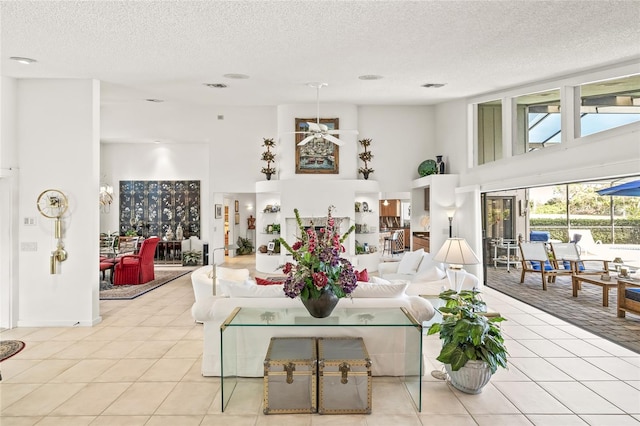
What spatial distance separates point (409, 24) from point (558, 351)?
3.72m

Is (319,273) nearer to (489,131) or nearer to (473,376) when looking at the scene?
(473,376)

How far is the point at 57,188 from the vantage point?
5.13 m

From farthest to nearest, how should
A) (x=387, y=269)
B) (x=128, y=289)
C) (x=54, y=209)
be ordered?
(x=128, y=289), (x=387, y=269), (x=54, y=209)

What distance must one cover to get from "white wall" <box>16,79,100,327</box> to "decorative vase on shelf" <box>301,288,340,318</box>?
145 inches

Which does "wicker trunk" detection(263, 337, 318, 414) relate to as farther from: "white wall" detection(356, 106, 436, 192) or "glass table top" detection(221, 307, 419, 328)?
"white wall" detection(356, 106, 436, 192)

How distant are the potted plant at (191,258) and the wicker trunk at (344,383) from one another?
8.05m

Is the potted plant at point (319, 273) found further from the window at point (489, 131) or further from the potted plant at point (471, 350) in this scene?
the window at point (489, 131)

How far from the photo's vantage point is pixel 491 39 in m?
4.32

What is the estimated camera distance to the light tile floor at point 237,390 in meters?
2.82

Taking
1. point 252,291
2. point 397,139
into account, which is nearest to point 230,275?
point 252,291

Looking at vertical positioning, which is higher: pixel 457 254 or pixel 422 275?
pixel 457 254

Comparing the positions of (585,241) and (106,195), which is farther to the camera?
(585,241)

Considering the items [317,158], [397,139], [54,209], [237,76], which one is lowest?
[54,209]

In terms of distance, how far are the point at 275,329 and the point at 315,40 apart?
309 cm
